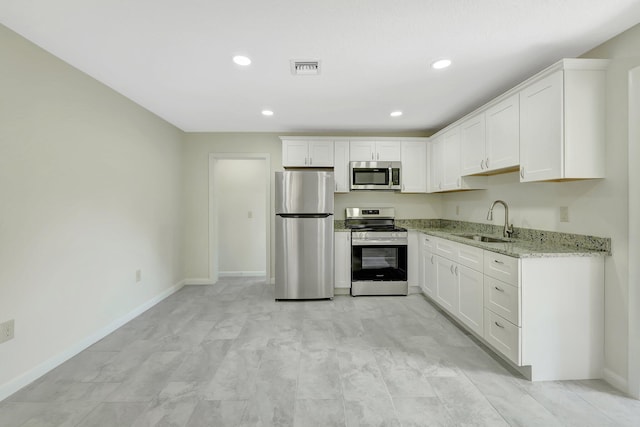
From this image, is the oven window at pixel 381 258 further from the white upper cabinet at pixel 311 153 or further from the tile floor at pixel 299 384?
the white upper cabinet at pixel 311 153

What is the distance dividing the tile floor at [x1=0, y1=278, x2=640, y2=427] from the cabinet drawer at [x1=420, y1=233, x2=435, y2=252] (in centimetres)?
95

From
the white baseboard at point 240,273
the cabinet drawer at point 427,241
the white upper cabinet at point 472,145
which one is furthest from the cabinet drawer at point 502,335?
the white baseboard at point 240,273

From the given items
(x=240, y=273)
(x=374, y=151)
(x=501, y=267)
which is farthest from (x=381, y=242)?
(x=240, y=273)

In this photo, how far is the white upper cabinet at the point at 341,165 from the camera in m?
4.10

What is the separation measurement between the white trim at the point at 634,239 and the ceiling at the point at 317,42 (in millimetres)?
508

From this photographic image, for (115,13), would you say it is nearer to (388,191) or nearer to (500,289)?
(500,289)

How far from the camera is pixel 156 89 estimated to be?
2.80m

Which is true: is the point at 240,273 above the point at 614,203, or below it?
below

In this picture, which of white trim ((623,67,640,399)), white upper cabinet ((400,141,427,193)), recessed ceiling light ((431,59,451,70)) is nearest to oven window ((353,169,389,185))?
white upper cabinet ((400,141,427,193))

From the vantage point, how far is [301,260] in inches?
147

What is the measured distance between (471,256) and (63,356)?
3559 millimetres

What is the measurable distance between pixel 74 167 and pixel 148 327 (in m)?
1.68

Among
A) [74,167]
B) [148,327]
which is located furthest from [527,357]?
[74,167]

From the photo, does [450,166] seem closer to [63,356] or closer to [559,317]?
[559,317]
